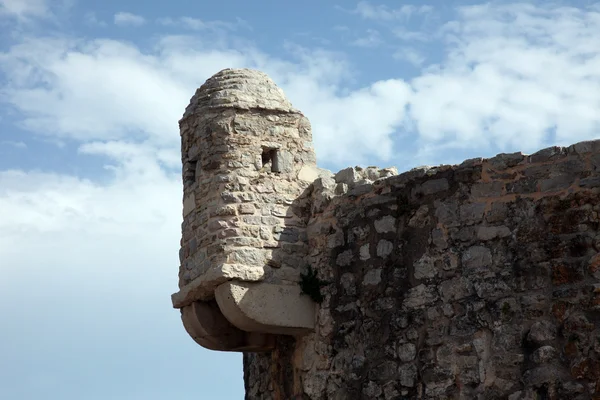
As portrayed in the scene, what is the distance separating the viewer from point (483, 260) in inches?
308

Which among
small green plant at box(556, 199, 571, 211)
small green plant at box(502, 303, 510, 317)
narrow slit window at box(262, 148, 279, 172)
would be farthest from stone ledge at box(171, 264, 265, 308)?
small green plant at box(556, 199, 571, 211)

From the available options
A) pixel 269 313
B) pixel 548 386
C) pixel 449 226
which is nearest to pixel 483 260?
pixel 449 226

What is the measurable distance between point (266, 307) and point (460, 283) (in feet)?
5.48

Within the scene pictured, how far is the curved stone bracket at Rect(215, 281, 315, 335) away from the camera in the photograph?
8609 millimetres

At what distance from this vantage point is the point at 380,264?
851cm

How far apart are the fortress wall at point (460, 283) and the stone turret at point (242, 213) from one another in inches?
11.2

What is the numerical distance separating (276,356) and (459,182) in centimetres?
238

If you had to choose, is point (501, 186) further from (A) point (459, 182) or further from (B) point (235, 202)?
(B) point (235, 202)

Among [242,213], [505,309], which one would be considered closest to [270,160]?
[242,213]

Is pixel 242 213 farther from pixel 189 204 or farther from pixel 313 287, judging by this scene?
pixel 313 287

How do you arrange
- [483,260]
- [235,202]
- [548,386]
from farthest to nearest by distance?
1. [235,202]
2. [483,260]
3. [548,386]

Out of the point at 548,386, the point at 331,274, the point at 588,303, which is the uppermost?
the point at 331,274

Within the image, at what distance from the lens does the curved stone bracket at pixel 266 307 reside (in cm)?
861

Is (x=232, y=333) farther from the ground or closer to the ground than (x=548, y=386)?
farther from the ground
